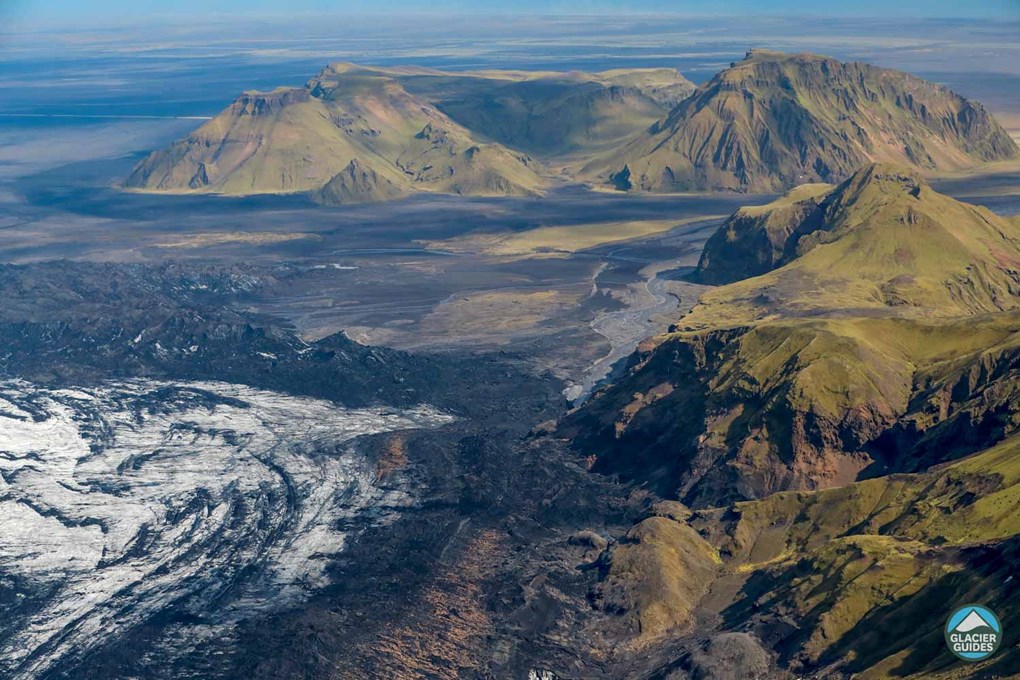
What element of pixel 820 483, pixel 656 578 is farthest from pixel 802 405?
pixel 656 578

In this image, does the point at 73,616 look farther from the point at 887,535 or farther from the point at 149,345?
the point at 149,345

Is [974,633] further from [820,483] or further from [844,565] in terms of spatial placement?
[820,483]

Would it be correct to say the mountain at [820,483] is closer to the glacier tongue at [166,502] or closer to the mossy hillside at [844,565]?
the mossy hillside at [844,565]

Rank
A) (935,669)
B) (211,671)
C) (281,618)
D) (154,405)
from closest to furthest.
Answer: (935,669) < (211,671) < (281,618) < (154,405)

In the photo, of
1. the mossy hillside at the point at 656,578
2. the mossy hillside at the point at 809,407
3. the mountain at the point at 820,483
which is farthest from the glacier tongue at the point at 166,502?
the mossy hillside at the point at 809,407

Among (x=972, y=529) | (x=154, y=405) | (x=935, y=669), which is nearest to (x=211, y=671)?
(x=935, y=669)
